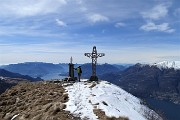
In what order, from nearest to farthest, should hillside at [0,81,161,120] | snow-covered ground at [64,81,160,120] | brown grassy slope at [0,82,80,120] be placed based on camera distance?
hillside at [0,81,161,120] < snow-covered ground at [64,81,160,120] < brown grassy slope at [0,82,80,120]

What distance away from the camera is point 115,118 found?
23422 mm

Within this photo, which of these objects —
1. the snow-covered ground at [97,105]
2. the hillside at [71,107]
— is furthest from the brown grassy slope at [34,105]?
the snow-covered ground at [97,105]

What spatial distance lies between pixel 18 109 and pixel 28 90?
10162 millimetres

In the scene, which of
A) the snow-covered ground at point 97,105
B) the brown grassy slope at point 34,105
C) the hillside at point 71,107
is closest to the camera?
the hillside at point 71,107

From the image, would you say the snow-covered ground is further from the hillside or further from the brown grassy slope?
the brown grassy slope

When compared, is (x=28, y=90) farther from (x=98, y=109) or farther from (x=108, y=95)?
(x=98, y=109)

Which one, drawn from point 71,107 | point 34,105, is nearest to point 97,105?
point 71,107

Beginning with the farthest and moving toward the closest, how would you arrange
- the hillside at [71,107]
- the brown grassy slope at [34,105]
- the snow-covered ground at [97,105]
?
the brown grassy slope at [34,105]
the snow-covered ground at [97,105]
the hillside at [71,107]

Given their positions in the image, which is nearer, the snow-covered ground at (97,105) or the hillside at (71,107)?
the hillside at (71,107)

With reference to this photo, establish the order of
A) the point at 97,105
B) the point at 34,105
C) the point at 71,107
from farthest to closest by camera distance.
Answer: the point at 34,105, the point at 97,105, the point at 71,107

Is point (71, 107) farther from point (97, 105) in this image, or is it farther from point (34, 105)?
point (34, 105)

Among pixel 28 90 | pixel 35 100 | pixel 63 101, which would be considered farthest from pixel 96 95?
pixel 28 90

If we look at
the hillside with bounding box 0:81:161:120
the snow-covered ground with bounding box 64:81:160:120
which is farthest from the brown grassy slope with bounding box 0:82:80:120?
the snow-covered ground with bounding box 64:81:160:120

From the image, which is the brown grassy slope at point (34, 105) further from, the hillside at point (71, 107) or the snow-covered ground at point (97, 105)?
the snow-covered ground at point (97, 105)
